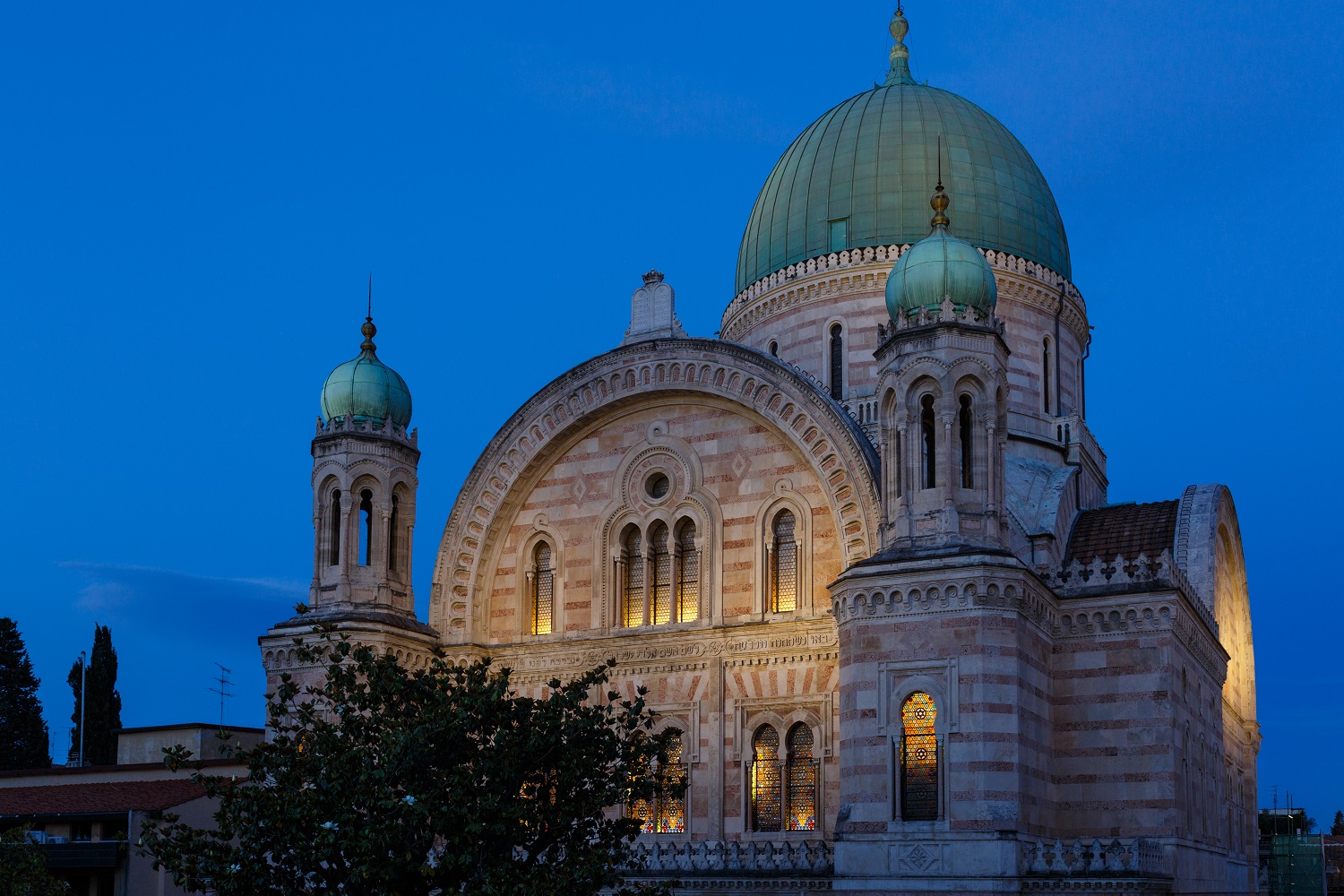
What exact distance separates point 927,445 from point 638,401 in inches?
292

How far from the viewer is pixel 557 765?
74.8 feet

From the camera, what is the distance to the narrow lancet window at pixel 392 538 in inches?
1361

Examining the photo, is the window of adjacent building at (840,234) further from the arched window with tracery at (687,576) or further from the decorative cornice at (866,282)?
the arched window with tracery at (687,576)

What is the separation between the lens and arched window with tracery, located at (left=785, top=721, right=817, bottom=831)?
30469mm

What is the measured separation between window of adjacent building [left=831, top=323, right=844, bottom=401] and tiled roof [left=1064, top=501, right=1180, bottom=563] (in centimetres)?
685

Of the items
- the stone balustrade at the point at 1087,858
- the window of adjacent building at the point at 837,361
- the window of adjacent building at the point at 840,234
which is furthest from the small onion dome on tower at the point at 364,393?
the stone balustrade at the point at 1087,858

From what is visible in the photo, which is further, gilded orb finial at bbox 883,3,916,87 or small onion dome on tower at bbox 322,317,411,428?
gilded orb finial at bbox 883,3,916,87

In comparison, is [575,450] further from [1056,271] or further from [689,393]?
[1056,271]

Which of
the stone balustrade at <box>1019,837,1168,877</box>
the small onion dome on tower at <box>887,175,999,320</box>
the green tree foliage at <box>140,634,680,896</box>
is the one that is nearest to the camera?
the green tree foliage at <box>140,634,680,896</box>

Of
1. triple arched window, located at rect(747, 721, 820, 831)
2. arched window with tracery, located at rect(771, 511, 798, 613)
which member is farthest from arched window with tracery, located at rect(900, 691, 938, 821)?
arched window with tracery, located at rect(771, 511, 798, 613)

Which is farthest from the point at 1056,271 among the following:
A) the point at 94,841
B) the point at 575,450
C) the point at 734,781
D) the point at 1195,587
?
the point at 94,841

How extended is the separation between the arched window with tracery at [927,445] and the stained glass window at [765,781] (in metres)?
6.03

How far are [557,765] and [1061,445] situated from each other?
1819 cm

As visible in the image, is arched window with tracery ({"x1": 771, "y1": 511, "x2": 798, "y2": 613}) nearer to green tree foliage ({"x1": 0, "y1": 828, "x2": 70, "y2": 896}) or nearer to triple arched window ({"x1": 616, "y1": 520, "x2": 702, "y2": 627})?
triple arched window ({"x1": 616, "y1": 520, "x2": 702, "y2": 627})
